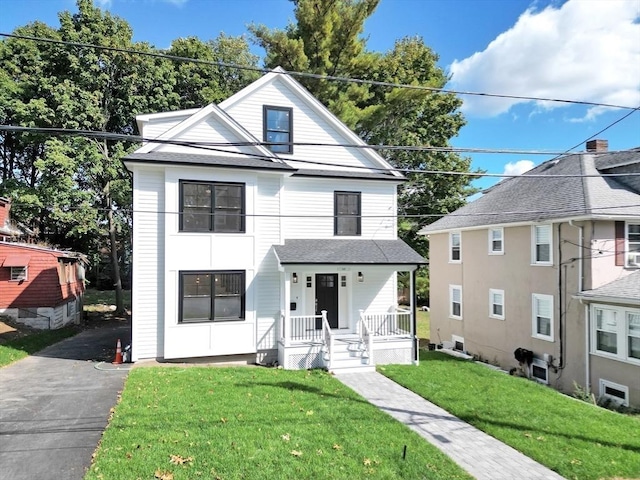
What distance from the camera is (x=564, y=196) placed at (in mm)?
14930

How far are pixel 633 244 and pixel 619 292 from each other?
2406 mm

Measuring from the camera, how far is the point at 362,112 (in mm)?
24516

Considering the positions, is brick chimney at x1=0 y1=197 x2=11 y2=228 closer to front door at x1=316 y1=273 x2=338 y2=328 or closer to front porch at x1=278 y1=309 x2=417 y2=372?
front door at x1=316 y1=273 x2=338 y2=328

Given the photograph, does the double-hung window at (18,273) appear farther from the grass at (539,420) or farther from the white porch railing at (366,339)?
the grass at (539,420)

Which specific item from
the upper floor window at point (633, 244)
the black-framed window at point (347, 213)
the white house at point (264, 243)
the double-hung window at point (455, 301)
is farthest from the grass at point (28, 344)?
the upper floor window at point (633, 244)

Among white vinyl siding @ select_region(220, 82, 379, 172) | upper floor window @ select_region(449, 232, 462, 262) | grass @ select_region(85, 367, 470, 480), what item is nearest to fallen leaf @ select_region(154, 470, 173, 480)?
grass @ select_region(85, 367, 470, 480)

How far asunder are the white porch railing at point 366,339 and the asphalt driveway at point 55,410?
6443 mm

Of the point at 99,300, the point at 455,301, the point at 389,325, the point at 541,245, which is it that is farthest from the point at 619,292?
the point at 99,300

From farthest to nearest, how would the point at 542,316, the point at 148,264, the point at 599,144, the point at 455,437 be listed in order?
the point at 599,144 < the point at 542,316 < the point at 148,264 < the point at 455,437

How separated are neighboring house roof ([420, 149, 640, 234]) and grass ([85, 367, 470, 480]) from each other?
987 cm

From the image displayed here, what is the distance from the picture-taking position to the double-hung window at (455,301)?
19.7 metres

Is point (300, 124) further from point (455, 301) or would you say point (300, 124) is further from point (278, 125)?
point (455, 301)

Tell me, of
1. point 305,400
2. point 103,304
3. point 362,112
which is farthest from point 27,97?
point 305,400

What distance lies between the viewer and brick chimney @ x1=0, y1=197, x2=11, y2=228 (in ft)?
71.0
